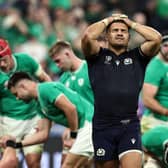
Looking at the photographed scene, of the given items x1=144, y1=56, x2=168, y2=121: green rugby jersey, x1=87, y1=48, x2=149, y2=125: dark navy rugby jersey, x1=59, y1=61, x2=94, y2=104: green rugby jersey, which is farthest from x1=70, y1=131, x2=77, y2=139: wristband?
x1=144, y1=56, x2=168, y2=121: green rugby jersey

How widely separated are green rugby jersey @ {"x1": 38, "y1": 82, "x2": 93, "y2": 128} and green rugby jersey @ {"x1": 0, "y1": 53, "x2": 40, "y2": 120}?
1.49 ft

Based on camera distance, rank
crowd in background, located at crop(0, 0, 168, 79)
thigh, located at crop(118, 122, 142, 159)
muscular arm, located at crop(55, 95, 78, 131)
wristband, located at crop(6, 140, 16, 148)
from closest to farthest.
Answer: thigh, located at crop(118, 122, 142, 159) → muscular arm, located at crop(55, 95, 78, 131) → wristband, located at crop(6, 140, 16, 148) → crowd in background, located at crop(0, 0, 168, 79)

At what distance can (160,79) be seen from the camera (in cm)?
1155

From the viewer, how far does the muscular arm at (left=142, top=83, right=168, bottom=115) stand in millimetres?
11422

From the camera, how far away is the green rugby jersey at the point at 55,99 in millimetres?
9805

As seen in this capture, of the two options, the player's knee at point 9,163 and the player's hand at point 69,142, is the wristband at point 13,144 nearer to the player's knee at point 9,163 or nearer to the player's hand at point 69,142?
the player's knee at point 9,163

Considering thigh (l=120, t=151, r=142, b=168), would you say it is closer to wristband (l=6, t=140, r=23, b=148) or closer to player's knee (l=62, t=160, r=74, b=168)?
player's knee (l=62, t=160, r=74, b=168)

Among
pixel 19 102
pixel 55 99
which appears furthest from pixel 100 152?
pixel 19 102

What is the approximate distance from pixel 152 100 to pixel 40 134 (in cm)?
187

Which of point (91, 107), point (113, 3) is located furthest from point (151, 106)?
point (113, 3)

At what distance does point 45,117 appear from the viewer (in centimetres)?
1048

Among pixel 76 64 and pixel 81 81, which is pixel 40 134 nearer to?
pixel 81 81

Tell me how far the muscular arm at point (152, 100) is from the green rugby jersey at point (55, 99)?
1384 millimetres

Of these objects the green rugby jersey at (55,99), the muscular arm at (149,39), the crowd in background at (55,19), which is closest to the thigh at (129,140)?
the muscular arm at (149,39)
